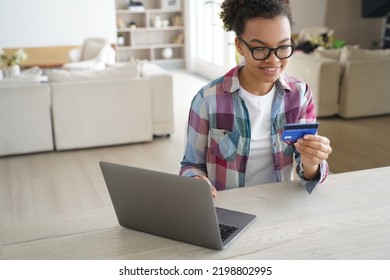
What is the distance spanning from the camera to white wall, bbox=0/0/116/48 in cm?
749

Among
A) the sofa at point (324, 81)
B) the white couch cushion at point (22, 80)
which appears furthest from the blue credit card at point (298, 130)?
the sofa at point (324, 81)

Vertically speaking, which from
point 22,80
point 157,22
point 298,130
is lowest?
point 22,80

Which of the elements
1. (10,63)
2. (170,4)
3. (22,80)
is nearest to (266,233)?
(22,80)

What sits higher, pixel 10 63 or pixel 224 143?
pixel 224 143

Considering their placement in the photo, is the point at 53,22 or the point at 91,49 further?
the point at 53,22

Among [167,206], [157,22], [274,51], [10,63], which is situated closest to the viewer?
[167,206]

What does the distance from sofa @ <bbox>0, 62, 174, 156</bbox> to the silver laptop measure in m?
3.08

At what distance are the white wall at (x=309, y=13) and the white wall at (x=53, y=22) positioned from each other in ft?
10.5

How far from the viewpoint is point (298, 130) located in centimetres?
121

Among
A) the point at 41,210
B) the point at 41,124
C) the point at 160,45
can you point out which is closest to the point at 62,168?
the point at 41,124

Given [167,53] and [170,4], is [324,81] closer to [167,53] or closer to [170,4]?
[167,53]

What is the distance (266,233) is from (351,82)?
425cm
